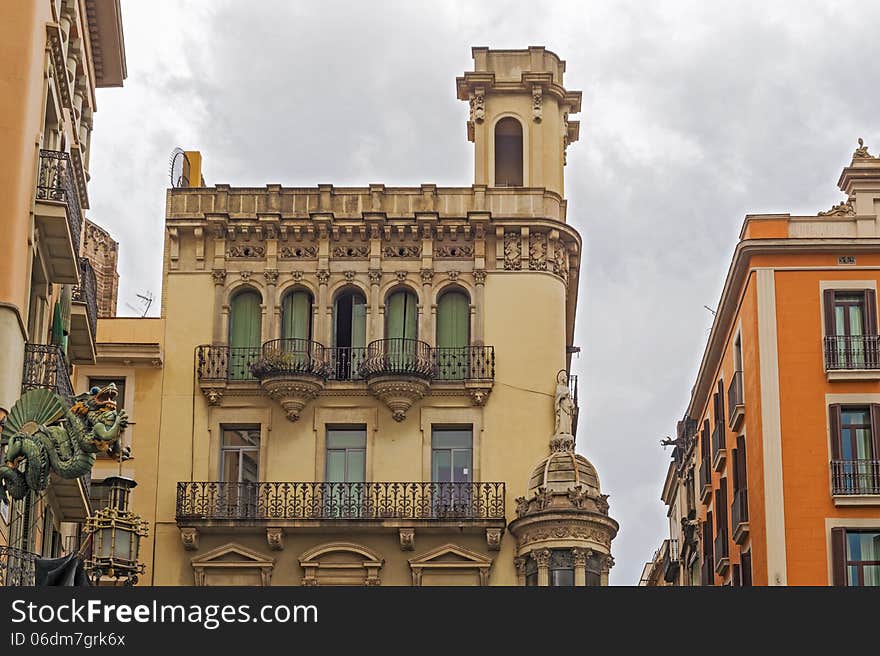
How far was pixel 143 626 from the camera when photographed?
1922 centimetres

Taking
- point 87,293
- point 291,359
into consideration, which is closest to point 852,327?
point 291,359

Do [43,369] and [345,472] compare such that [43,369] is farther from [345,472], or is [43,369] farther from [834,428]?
[834,428]

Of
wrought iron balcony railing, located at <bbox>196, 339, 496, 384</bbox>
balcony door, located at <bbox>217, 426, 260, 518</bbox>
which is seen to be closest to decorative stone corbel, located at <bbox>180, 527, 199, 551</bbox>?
balcony door, located at <bbox>217, 426, 260, 518</bbox>

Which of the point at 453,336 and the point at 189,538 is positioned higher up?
the point at 453,336

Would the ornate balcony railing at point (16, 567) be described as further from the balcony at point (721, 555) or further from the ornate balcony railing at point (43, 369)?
the balcony at point (721, 555)

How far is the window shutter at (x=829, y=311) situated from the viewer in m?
46.2

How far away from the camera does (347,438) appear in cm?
4741

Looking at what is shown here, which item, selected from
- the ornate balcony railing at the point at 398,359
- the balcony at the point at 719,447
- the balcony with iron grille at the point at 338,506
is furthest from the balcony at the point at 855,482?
the ornate balcony railing at the point at 398,359

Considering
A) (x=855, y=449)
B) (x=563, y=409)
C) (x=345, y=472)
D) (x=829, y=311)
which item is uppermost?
(x=829, y=311)

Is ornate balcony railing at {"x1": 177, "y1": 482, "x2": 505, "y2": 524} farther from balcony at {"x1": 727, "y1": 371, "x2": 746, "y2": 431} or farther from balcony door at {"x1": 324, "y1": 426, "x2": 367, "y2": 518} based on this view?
balcony at {"x1": 727, "y1": 371, "x2": 746, "y2": 431}

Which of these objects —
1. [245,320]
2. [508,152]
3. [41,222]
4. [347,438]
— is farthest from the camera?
[508,152]

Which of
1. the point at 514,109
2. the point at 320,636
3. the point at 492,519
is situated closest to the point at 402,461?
the point at 492,519

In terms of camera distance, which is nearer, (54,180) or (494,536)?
(54,180)

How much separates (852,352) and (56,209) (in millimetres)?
22259
